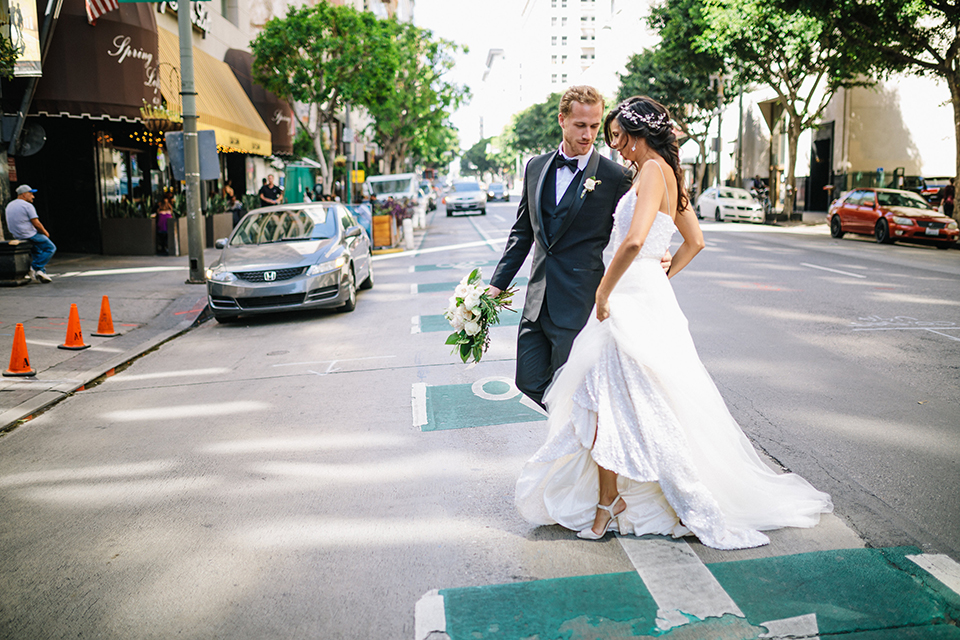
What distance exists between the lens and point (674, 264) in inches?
158

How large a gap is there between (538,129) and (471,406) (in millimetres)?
84121

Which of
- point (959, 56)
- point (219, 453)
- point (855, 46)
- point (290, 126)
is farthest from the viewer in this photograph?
point (290, 126)

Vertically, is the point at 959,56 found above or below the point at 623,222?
above

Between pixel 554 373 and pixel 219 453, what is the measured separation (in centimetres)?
268

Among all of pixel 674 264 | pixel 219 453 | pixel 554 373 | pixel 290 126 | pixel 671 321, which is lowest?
pixel 219 453

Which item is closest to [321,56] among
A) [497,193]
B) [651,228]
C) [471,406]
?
[471,406]

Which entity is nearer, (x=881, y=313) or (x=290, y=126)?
(x=881, y=313)

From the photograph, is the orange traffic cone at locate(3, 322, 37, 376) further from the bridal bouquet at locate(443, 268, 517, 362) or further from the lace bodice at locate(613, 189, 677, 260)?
the lace bodice at locate(613, 189, 677, 260)

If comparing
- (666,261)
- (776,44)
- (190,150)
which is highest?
(776,44)

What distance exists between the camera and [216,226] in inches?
874

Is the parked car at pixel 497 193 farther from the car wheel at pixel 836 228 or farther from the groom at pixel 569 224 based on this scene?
the groom at pixel 569 224

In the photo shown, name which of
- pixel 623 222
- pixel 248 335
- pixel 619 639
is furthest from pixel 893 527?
pixel 248 335

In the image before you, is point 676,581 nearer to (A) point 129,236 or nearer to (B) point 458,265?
(B) point 458,265

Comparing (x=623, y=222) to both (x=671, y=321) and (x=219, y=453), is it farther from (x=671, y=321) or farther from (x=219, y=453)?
(x=219, y=453)
